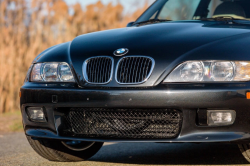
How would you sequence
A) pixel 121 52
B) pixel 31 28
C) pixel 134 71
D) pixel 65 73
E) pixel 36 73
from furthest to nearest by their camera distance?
pixel 31 28, pixel 36 73, pixel 65 73, pixel 121 52, pixel 134 71

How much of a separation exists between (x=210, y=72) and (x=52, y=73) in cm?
125

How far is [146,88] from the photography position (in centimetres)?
305

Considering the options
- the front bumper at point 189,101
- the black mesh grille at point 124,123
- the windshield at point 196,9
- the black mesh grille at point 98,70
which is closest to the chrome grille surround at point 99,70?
the black mesh grille at point 98,70

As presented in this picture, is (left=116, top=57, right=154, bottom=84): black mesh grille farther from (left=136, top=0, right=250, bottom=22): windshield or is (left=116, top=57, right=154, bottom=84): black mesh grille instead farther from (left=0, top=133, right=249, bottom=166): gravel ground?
(left=136, top=0, right=250, bottom=22): windshield

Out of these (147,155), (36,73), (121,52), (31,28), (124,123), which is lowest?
(147,155)

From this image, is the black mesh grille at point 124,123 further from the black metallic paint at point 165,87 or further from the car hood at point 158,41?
the car hood at point 158,41

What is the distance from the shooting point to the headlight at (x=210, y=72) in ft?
9.84

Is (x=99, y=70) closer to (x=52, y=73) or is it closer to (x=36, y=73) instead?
(x=52, y=73)

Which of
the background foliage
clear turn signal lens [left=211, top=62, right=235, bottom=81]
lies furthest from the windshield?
the background foliage

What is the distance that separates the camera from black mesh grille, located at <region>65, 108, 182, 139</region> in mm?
3105


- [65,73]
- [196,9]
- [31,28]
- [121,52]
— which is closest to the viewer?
[121,52]

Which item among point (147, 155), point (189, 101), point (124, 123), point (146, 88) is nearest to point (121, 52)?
point (146, 88)

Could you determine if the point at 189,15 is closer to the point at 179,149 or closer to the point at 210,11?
the point at 210,11

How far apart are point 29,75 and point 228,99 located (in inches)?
66.0
